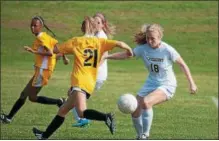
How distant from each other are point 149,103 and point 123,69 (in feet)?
67.3

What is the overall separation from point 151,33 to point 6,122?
12.7 feet

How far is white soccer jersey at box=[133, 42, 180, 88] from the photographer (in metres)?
12.1

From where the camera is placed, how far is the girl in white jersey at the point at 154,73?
12.0 m

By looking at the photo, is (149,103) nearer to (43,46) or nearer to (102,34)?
(102,34)

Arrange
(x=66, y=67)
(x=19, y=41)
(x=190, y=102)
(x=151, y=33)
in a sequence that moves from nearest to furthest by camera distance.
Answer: (x=151, y=33) → (x=190, y=102) → (x=66, y=67) → (x=19, y=41)

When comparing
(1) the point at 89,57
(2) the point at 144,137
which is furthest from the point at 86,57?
(2) the point at 144,137

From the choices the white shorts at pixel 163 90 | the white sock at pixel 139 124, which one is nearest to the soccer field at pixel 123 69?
the white sock at pixel 139 124

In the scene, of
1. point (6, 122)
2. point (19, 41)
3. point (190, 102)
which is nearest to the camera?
point (6, 122)

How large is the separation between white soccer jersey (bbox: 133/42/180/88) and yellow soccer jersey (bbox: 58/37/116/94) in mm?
824

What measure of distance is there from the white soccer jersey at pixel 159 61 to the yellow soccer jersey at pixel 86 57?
2.70 ft

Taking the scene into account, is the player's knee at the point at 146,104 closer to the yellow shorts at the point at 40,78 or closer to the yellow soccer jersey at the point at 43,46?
the yellow soccer jersey at the point at 43,46

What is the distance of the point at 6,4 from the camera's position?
5000 cm

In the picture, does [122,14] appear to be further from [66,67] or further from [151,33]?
[151,33]

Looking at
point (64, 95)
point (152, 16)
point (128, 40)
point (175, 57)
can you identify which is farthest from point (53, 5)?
point (175, 57)
